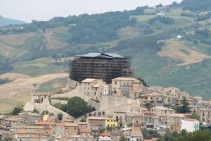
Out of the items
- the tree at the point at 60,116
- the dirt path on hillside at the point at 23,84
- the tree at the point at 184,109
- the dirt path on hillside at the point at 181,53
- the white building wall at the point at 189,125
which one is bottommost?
the white building wall at the point at 189,125

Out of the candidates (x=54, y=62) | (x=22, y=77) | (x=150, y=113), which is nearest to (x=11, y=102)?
(x=22, y=77)

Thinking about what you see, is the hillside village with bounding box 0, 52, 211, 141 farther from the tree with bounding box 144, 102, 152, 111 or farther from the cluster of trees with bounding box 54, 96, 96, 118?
the cluster of trees with bounding box 54, 96, 96, 118

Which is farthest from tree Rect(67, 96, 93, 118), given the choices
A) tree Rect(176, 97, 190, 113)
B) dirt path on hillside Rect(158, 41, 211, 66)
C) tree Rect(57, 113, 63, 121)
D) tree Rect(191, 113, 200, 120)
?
dirt path on hillside Rect(158, 41, 211, 66)

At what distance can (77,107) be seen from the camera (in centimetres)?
9481

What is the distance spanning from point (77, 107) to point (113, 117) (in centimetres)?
376

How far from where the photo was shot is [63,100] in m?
98.3

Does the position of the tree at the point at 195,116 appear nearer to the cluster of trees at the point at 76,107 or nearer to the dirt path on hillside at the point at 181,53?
the cluster of trees at the point at 76,107

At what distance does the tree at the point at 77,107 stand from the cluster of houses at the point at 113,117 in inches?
25.2

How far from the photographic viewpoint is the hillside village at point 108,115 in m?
90.0

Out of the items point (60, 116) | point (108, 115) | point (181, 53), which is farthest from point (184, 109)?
point (181, 53)

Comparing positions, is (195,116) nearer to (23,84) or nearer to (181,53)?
(23,84)

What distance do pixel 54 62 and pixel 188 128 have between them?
10246 cm

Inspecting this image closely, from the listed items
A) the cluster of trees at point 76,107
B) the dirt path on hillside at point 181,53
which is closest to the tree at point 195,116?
the cluster of trees at point 76,107

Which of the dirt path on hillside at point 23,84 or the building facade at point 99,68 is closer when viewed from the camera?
the building facade at point 99,68
